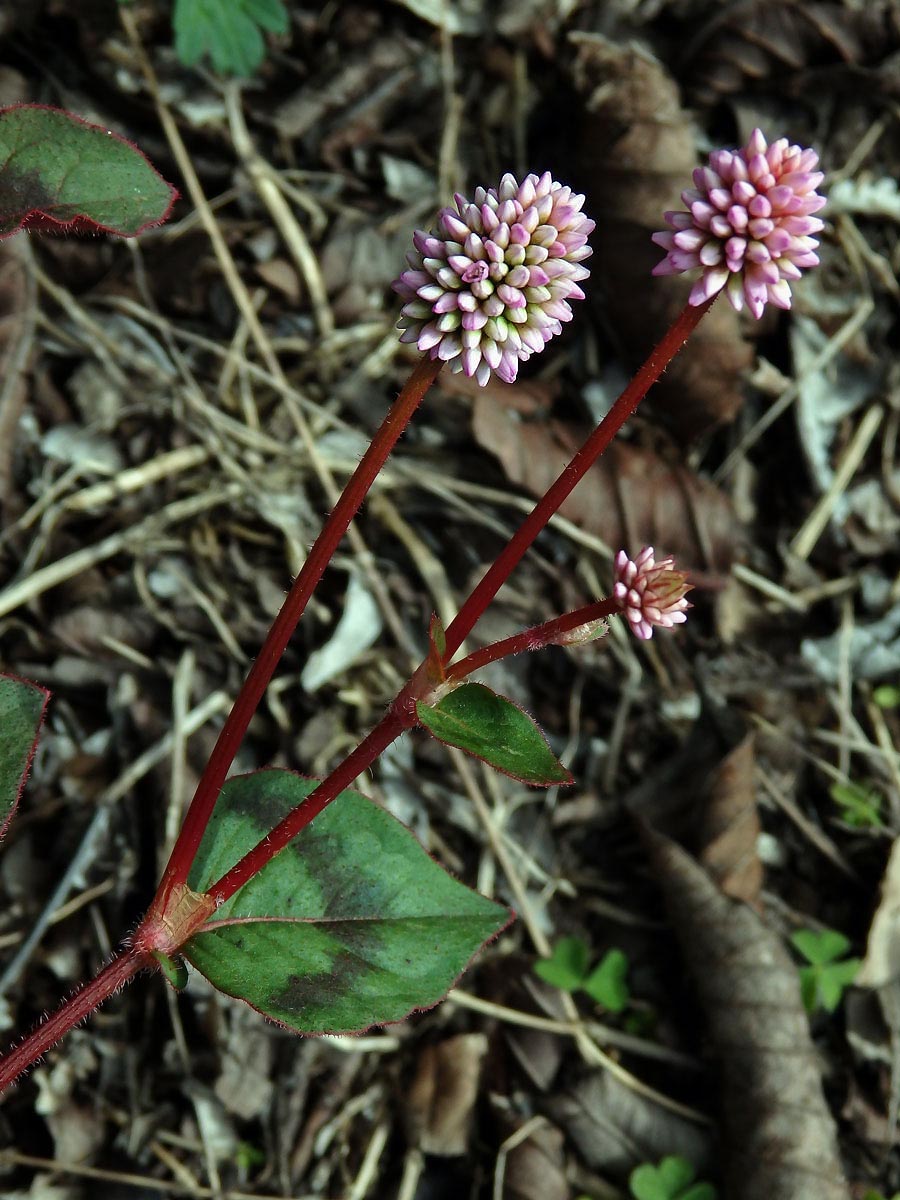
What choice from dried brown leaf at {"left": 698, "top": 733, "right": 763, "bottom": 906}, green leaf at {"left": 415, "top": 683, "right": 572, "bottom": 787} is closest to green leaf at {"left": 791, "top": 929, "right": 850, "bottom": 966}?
dried brown leaf at {"left": 698, "top": 733, "right": 763, "bottom": 906}

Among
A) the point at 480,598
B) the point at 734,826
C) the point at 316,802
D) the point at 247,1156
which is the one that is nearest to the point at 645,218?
the point at 734,826

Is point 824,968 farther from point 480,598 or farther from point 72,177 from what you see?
point 72,177

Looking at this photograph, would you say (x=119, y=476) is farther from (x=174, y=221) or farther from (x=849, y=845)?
(x=849, y=845)

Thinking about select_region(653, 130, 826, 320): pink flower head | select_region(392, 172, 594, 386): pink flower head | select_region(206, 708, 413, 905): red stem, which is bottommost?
select_region(206, 708, 413, 905): red stem

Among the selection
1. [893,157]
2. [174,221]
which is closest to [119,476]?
[174,221]

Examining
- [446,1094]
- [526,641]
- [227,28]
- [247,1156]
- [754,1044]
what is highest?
[227,28]

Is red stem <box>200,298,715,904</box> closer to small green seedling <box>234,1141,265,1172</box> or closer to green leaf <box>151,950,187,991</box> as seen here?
green leaf <box>151,950,187,991</box>

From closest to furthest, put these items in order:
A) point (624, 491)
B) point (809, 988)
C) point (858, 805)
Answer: point (809, 988), point (858, 805), point (624, 491)

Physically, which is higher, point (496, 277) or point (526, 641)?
point (496, 277)
